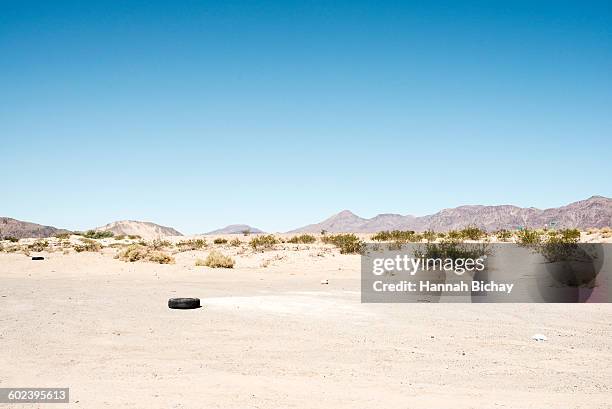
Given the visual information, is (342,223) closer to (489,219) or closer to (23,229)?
(489,219)

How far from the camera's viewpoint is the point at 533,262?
22.1 m

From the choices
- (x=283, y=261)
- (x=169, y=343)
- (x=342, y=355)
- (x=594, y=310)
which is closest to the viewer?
(x=342, y=355)

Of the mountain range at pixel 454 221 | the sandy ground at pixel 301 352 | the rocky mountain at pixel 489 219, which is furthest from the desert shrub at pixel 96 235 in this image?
the rocky mountain at pixel 489 219

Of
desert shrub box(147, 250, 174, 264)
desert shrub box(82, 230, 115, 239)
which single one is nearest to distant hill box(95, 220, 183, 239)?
desert shrub box(82, 230, 115, 239)

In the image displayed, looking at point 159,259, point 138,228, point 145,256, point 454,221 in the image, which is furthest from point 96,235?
point 454,221

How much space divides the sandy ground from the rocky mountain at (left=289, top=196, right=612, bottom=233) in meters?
82.4

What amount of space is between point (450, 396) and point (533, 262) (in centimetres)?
1805

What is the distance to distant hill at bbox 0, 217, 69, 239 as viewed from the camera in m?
88.8

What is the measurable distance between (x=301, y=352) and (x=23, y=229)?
318ft

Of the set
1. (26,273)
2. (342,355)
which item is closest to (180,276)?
(26,273)

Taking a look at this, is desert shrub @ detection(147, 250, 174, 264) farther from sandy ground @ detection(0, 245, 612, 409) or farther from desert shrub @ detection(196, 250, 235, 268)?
sandy ground @ detection(0, 245, 612, 409)

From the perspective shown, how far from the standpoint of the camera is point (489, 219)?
128 meters

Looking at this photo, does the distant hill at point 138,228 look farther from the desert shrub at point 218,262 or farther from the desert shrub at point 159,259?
the desert shrub at point 218,262

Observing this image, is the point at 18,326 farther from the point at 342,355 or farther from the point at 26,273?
the point at 26,273
